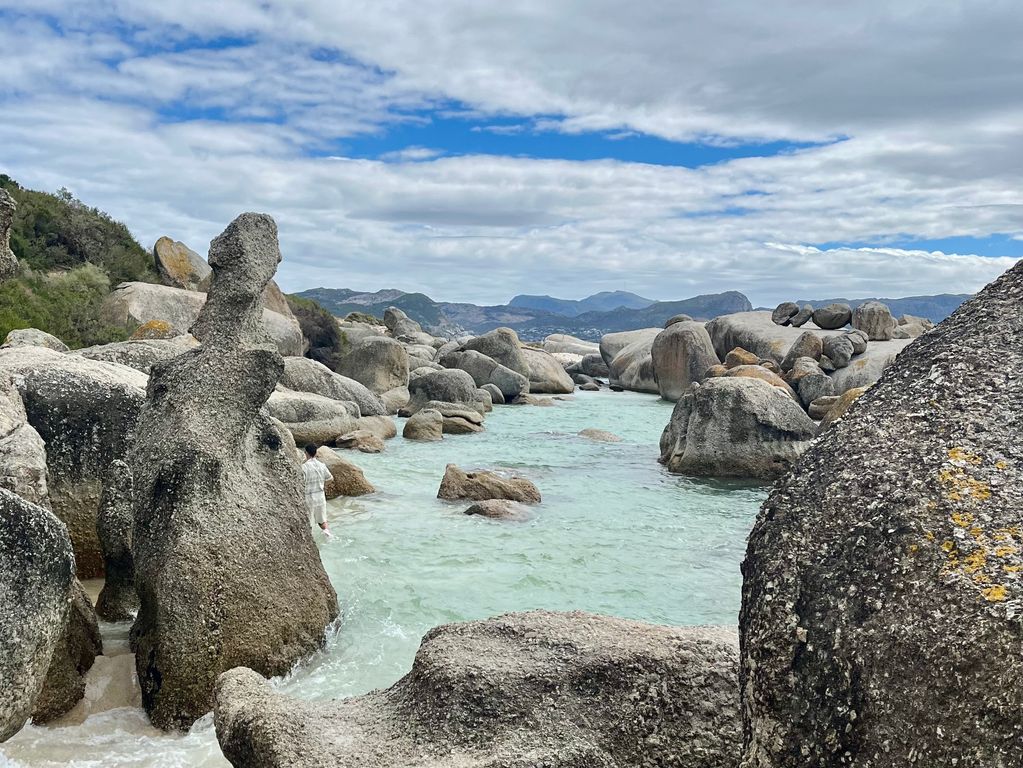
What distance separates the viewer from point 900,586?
2.02 metres

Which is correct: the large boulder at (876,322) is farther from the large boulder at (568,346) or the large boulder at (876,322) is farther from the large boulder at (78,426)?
the large boulder at (78,426)

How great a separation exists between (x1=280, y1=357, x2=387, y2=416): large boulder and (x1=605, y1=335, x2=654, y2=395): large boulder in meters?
16.0

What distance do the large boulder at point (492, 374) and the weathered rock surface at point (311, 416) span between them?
11.5m

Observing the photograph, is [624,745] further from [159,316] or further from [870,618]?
[159,316]

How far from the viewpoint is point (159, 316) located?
2216 centimetres

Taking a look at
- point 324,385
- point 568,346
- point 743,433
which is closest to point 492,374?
point 324,385

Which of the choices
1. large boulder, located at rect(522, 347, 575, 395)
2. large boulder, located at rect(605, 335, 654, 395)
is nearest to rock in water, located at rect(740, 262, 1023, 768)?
large boulder, located at rect(522, 347, 575, 395)

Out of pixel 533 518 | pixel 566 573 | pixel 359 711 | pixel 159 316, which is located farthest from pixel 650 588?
pixel 159 316

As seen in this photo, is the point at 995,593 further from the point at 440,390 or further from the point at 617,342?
the point at 617,342

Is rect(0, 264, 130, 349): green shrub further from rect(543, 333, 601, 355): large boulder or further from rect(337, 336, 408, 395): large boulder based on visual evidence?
rect(543, 333, 601, 355): large boulder

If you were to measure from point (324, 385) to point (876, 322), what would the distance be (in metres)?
19.9

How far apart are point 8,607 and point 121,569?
2726 mm

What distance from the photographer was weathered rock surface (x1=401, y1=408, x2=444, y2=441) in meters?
20.0

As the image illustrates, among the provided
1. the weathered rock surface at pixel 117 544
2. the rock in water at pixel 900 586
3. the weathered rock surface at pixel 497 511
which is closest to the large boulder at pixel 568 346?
the weathered rock surface at pixel 497 511
